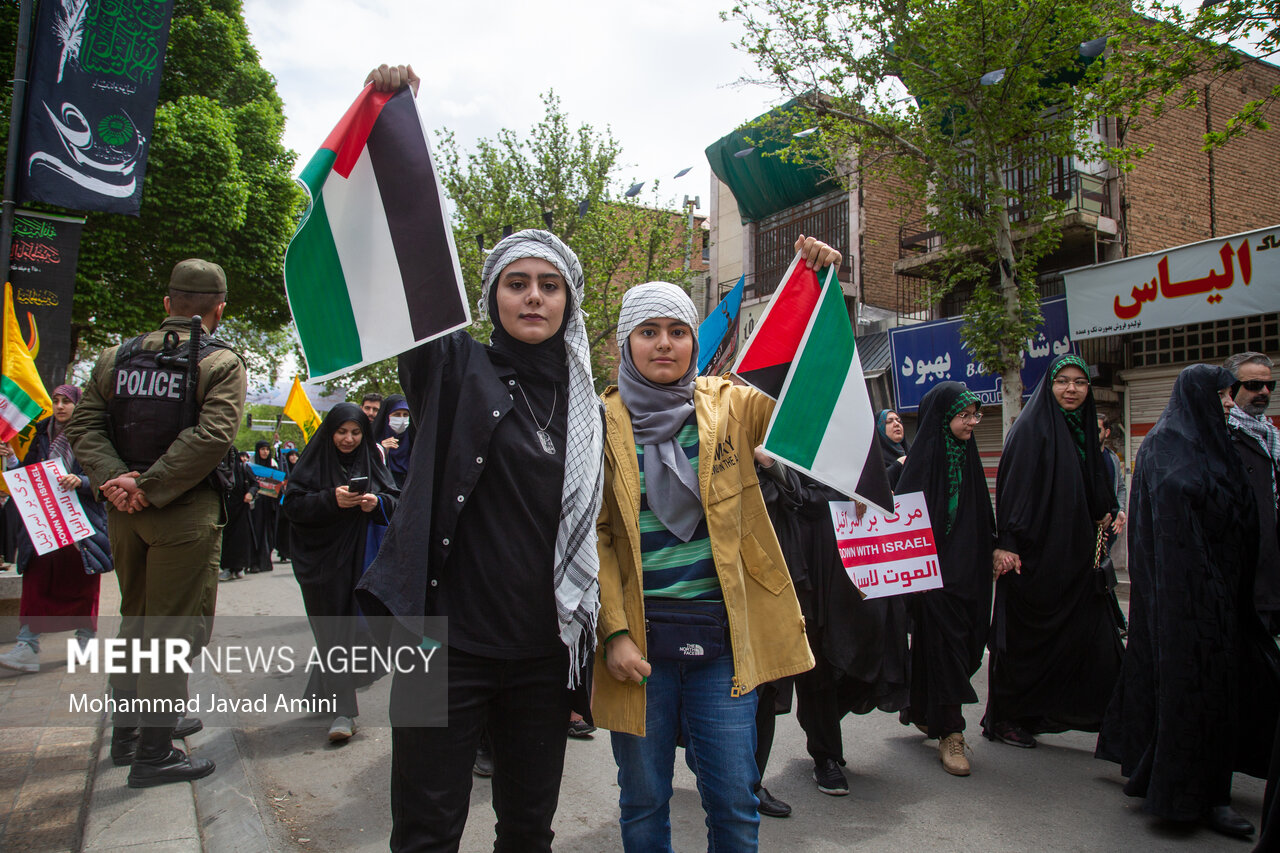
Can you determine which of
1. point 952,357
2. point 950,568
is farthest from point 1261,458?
point 952,357

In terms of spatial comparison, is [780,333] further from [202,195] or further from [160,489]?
[202,195]

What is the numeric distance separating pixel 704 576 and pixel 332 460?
131 inches

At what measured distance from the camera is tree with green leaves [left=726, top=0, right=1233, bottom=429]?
36.5 ft

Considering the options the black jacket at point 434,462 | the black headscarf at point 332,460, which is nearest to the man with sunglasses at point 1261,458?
the black jacket at point 434,462

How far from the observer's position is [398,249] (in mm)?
2217

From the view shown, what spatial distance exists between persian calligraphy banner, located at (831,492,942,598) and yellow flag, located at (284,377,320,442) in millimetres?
7008

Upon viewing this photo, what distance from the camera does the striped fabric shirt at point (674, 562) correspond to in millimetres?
2354

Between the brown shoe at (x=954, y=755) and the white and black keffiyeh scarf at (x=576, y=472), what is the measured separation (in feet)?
9.43

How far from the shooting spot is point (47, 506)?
5.12 metres

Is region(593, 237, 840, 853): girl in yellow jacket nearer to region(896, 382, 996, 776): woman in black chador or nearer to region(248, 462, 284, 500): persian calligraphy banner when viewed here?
region(896, 382, 996, 776): woman in black chador

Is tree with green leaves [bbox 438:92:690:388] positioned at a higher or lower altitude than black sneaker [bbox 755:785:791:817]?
higher

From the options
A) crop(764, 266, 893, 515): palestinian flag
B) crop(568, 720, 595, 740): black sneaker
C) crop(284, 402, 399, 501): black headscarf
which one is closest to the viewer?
crop(764, 266, 893, 515): palestinian flag

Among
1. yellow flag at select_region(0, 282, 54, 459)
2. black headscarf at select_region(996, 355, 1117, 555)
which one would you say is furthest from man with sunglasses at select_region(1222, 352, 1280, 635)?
yellow flag at select_region(0, 282, 54, 459)

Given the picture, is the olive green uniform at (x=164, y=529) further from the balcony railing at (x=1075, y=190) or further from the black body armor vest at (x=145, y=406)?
the balcony railing at (x=1075, y=190)
